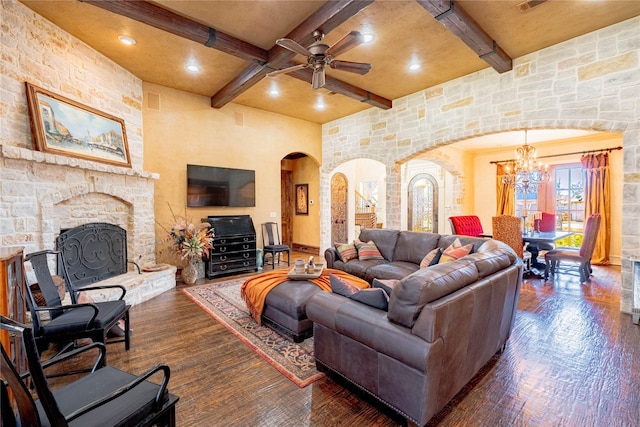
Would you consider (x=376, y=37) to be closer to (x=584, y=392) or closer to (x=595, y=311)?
(x=584, y=392)

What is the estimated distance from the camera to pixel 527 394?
209 centimetres

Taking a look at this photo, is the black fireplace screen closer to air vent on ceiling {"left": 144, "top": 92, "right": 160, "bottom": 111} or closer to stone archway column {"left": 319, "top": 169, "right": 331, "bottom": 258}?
air vent on ceiling {"left": 144, "top": 92, "right": 160, "bottom": 111}

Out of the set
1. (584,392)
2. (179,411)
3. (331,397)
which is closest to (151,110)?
(179,411)

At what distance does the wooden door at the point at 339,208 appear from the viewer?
8.93 m

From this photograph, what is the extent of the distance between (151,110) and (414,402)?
5.81m

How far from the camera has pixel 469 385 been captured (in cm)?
221

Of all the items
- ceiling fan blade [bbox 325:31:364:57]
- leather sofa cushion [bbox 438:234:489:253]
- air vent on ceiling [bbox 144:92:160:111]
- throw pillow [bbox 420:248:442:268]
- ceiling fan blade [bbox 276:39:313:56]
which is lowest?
throw pillow [bbox 420:248:442:268]

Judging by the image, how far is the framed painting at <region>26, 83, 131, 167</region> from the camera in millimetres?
3264

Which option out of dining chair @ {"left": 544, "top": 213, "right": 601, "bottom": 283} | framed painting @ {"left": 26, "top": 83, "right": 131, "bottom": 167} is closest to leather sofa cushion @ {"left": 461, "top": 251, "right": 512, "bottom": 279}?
dining chair @ {"left": 544, "top": 213, "right": 601, "bottom": 283}

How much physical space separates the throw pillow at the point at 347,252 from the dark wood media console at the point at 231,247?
6.64 ft

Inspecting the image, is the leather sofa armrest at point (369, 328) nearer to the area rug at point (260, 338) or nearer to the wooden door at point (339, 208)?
the area rug at point (260, 338)

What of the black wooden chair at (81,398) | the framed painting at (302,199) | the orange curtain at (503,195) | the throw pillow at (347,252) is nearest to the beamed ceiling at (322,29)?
the throw pillow at (347,252)

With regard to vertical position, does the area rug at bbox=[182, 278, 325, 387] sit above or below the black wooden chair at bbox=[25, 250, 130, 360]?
below

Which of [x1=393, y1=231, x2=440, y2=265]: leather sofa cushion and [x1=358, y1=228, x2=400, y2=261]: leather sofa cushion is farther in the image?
[x1=358, y1=228, x2=400, y2=261]: leather sofa cushion
